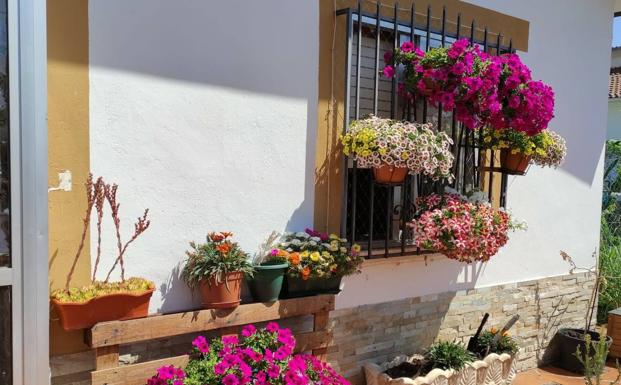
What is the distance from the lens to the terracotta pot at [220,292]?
118 inches

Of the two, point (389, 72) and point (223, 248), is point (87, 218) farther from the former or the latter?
point (389, 72)

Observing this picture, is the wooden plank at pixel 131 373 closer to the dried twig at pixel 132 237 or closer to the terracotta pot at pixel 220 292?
the terracotta pot at pixel 220 292

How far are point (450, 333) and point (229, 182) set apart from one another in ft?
8.01

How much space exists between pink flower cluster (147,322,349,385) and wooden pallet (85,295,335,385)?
99mm

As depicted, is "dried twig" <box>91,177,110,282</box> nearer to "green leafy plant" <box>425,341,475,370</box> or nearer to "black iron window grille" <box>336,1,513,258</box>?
"black iron window grille" <box>336,1,513,258</box>

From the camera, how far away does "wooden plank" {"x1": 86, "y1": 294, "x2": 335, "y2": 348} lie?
269 cm

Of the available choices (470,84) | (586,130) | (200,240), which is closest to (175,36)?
(200,240)

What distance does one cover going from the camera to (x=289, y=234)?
350cm

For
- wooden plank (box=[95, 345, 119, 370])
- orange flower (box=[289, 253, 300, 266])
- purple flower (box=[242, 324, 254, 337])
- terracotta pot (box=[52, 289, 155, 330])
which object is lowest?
wooden plank (box=[95, 345, 119, 370])

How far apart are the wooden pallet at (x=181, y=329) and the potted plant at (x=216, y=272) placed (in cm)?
9

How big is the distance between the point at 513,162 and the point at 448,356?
1632 mm

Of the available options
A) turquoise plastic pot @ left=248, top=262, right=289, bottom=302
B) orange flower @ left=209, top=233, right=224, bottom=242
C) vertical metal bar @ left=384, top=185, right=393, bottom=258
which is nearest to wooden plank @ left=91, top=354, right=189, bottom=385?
turquoise plastic pot @ left=248, top=262, right=289, bottom=302

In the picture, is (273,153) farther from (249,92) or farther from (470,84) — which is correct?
(470,84)

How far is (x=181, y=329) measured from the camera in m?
2.95
